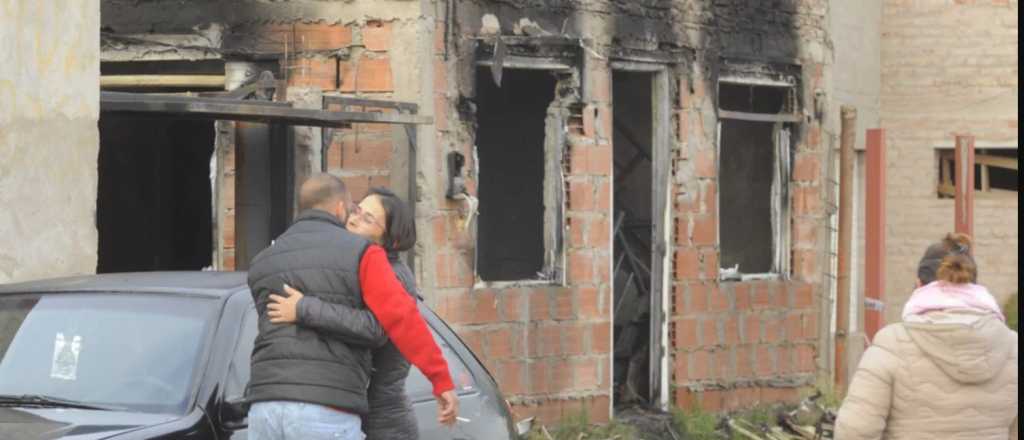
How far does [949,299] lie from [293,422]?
2.27 m

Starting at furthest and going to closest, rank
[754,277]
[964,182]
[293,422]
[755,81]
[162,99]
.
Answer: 1. [964,182]
2. [754,277]
3. [755,81]
4. [162,99]
5. [293,422]

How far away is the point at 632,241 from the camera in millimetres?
15148

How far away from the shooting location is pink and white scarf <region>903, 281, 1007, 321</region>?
683 centimetres

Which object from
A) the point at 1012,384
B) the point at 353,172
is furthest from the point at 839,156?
the point at 1012,384

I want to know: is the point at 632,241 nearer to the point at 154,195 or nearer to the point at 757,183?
the point at 757,183

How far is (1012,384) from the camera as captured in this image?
6.94 m

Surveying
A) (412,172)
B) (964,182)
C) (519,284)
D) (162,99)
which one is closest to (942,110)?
(964,182)

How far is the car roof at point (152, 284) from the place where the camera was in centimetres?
721

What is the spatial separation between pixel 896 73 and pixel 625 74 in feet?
16.3

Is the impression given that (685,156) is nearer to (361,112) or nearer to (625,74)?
(625,74)

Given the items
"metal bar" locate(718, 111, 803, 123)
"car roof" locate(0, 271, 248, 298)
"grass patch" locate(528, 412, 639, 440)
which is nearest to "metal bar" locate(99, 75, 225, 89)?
"grass patch" locate(528, 412, 639, 440)

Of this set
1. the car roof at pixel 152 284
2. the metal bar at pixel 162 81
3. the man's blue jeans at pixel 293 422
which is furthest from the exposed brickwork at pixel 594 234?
the man's blue jeans at pixel 293 422

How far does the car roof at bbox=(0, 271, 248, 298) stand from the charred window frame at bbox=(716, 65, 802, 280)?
8.38m

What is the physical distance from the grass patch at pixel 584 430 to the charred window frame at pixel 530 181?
0.96 metres
